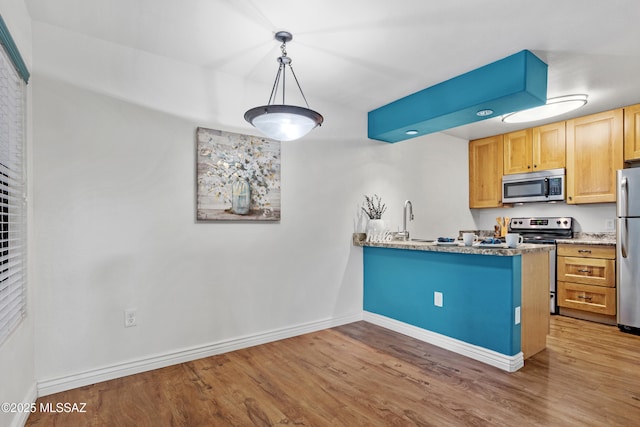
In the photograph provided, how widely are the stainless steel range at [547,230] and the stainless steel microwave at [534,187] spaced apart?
38cm

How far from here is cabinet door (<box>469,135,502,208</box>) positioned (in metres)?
4.89

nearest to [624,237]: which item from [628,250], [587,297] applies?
[628,250]

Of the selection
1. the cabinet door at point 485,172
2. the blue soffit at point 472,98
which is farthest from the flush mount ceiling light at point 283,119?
the cabinet door at point 485,172

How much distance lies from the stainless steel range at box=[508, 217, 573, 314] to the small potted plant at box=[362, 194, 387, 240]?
204 centimetres

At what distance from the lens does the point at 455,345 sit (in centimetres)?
288

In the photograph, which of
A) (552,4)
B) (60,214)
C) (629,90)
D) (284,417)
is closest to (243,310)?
(284,417)

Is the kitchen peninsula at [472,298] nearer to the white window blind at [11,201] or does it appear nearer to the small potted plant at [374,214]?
the small potted plant at [374,214]

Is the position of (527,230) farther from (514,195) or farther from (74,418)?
(74,418)

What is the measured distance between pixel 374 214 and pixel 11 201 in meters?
3.10

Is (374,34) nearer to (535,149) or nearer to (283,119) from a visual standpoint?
(283,119)

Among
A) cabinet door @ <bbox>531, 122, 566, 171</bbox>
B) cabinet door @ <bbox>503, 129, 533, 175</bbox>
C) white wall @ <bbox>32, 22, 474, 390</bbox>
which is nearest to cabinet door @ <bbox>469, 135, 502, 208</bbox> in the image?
cabinet door @ <bbox>503, 129, 533, 175</bbox>

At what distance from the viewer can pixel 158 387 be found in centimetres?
226

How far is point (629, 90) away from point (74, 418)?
5070 mm

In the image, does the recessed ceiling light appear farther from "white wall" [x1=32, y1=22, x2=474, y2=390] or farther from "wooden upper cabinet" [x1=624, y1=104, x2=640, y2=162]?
"wooden upper cabinet" [x1=624, y1=104, x2=640, y2=162]
